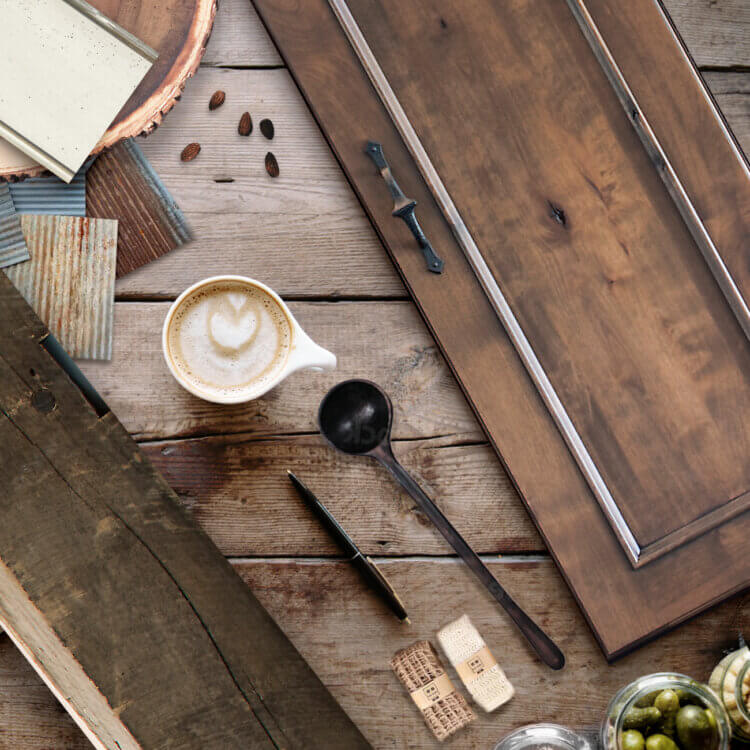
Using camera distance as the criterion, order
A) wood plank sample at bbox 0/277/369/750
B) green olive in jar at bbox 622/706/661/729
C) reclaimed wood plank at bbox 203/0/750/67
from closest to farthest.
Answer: wood plank sample at bbox 0/277/369/750
green olive in jar at bbox 622/706/661/729
reclaimed wood plank at bbox 203/0/750/67

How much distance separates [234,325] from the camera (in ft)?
2.65

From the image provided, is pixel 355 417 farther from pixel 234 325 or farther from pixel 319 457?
pixel 234 325

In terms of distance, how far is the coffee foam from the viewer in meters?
0.80

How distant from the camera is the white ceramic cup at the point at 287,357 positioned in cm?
77

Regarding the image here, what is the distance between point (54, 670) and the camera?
27.0 inches

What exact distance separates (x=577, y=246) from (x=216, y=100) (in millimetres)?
439

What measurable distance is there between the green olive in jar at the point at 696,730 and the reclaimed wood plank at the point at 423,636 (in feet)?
0.30

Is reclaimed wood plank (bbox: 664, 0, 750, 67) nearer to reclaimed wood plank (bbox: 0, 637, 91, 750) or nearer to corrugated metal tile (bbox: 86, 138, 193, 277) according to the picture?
corrugated metal tile (bbox: 86, 138, 193, 277)

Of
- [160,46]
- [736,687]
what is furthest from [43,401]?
[736,687]

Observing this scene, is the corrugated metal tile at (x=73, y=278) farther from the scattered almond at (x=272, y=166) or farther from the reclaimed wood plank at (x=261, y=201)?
the scattered almond at (x=272, y=166)

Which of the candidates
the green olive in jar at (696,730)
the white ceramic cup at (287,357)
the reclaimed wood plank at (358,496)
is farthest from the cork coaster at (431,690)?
the white ceramic cup at (287,357)

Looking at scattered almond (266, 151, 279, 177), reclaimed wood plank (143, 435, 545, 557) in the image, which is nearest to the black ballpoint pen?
reclaimed wood plank (143, 435, 545, 557)

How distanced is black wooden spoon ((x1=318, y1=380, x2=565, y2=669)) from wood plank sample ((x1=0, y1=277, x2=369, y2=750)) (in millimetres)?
205

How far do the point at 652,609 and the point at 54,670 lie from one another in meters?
0.62
